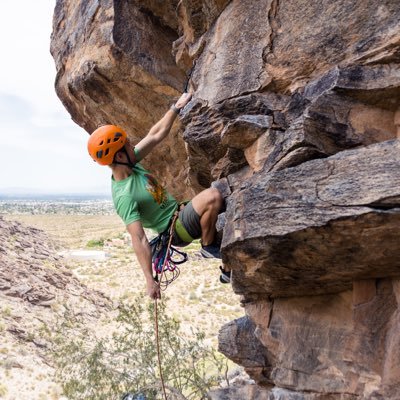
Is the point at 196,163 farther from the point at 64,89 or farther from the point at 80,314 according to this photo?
the point at 80,314

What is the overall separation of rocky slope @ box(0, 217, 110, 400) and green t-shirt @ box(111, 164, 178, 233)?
12.5 meters

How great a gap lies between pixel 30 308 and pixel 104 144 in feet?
80.8

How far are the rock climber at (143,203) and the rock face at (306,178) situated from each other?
0.32 m

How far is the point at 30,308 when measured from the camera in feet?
88.4

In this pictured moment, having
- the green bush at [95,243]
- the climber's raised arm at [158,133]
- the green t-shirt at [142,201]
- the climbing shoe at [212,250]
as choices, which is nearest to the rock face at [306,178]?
the climber's raised arm at [158,133]

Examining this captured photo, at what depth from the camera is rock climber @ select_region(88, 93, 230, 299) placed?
17.5ft

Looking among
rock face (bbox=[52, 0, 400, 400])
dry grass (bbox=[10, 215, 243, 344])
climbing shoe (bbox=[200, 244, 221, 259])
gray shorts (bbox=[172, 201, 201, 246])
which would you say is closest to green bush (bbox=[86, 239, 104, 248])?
dry grass (bbox=[10, 215, 243, 344])

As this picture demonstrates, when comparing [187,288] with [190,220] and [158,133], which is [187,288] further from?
[190,220]

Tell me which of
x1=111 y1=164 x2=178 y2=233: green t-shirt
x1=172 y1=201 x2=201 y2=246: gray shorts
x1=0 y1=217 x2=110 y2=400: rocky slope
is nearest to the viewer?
x1=111 y1=164 x2=178 y2=233: green t-shirt

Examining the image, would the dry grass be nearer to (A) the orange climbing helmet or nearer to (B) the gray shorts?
(B) the gray shorts

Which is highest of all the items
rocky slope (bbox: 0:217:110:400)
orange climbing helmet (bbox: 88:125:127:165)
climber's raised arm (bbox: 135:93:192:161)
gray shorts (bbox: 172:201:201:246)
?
climber's raised arm (bbox: 135:93:192:161)

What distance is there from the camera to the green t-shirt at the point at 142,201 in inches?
215

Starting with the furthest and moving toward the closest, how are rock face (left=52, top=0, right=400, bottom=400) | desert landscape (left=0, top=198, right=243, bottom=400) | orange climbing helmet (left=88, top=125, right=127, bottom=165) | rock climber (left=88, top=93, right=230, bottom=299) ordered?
desert landscape (left=0, top=198, right=243, bottom=400) < orange climbing helmet (left=88, top=125, right=127, bottom=165) < rock climber (left=88, top=93, right=230, bottom=299) < rock face (left=52, top=0, right=400, bottom=400)

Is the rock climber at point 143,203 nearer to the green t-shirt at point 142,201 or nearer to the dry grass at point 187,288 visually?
the green t-shirt at point 142,201
